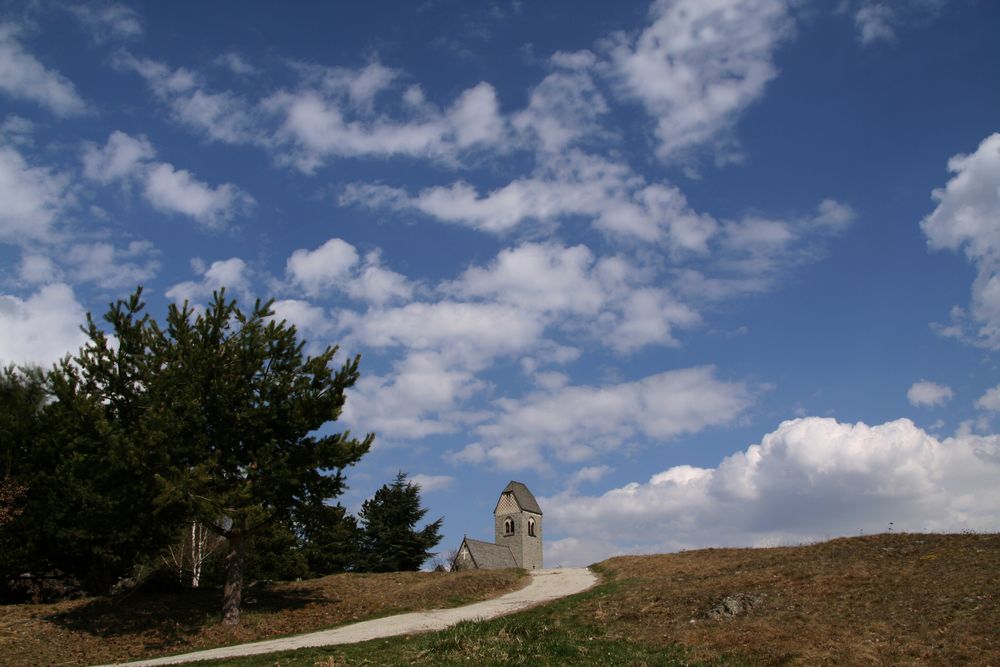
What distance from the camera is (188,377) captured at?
2217cm

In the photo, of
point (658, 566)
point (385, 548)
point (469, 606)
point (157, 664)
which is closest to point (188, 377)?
point (157, 664)

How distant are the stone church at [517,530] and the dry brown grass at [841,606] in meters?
42.1

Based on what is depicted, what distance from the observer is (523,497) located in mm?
74375

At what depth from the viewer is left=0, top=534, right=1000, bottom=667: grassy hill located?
46.9 feet

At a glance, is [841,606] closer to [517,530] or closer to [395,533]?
[395,533]

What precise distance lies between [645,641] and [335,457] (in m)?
11.6

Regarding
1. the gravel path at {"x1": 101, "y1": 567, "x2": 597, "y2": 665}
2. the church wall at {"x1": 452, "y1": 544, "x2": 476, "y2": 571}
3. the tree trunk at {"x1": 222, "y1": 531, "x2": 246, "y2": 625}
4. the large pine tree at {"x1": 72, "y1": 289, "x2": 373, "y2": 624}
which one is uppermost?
the large pine tree at {"x1": 72, "y1": 289, "x2": 373, "y2": 624}

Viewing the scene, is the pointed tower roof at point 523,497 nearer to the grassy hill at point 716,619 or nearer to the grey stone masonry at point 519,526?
the grey stone masonry at point 519,526

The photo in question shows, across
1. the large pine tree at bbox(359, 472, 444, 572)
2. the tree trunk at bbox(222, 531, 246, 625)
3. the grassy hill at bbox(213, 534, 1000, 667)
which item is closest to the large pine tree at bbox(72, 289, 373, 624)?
the tree trunk at bbox(222, 531, 246, 625)

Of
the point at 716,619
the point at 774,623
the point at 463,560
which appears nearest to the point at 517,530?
the point at 463,560

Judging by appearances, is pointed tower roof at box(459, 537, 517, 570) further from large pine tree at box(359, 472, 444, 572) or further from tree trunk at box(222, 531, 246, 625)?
Result: tree trunk at box(222, 531, 246, 625)

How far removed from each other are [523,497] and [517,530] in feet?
13.3

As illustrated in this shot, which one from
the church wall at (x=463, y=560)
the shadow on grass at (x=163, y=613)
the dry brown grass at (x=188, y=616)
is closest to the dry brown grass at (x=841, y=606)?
the dry brown grass at (x=188, y=616)

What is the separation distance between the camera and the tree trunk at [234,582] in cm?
2262
